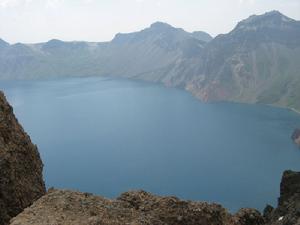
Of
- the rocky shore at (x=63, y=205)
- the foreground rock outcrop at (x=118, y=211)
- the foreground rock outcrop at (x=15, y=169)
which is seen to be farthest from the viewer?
the foreground rock outcrop at (x=15, y=169)

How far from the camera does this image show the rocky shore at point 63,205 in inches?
763

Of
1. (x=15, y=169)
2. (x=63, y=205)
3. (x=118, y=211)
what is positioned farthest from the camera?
(x=15, y=169)

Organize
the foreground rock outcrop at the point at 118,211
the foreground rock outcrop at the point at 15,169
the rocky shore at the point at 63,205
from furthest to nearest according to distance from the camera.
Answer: the foreground rock outcrop at the point at 15,169
the rocky shore at the point at 63,205
the foreground rock outcrop at the point at 118,211

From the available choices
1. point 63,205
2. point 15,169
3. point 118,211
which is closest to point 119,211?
point 118,211

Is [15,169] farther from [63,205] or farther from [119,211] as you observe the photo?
[119,211]

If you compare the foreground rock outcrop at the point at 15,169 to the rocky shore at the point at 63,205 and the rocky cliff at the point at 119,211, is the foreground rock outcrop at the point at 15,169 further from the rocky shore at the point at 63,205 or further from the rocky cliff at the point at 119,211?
the rocky cliff at the point at 119,211

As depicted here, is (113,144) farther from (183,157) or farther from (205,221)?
(205,221)

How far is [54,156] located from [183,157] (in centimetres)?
5401

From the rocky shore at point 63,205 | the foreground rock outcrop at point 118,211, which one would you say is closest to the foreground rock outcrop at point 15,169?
the rocky shore at point 63,205

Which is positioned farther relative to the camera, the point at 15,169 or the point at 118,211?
the point at 15,169

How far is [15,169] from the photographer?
24812mm

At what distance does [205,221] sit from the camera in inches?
916

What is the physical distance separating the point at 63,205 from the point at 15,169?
618cm

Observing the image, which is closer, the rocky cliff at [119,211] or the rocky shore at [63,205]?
the rocky cliff at [119,211]
